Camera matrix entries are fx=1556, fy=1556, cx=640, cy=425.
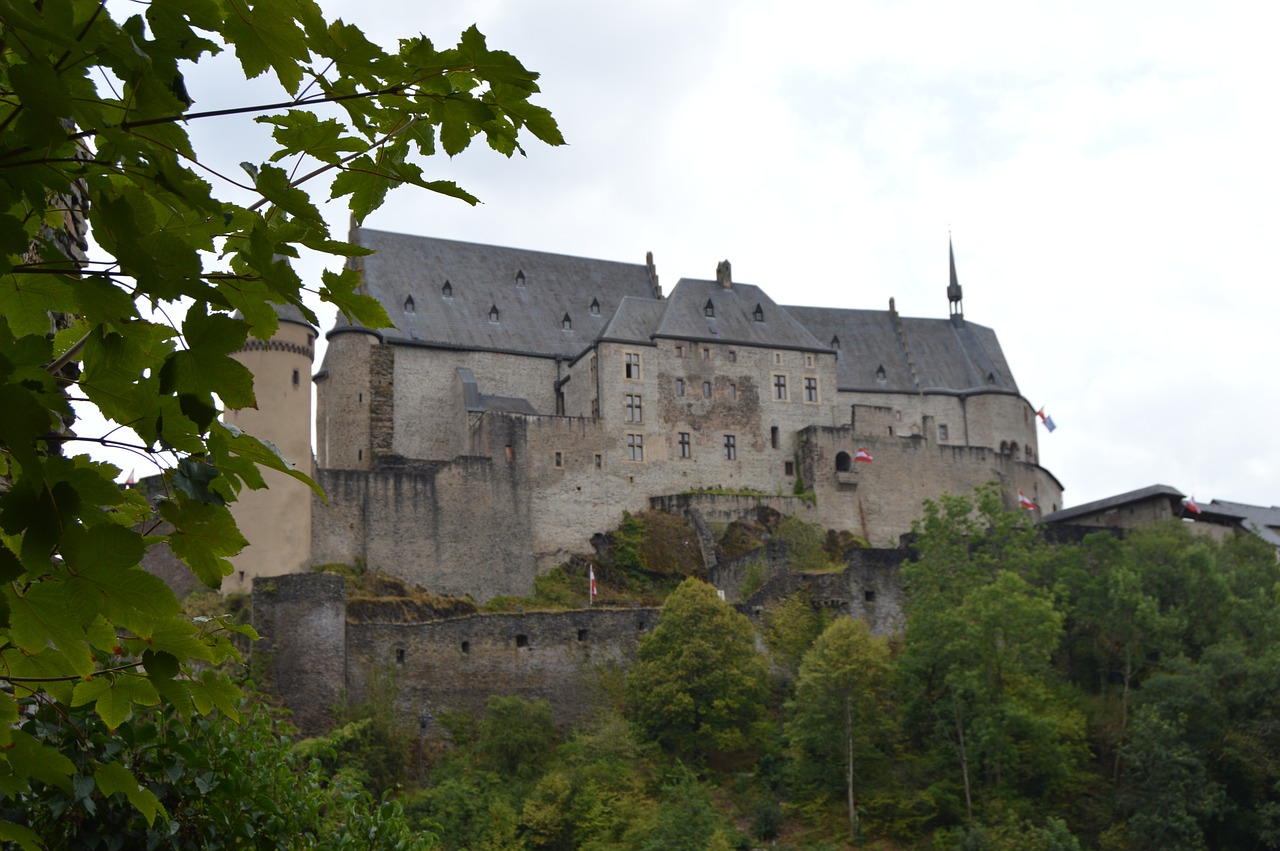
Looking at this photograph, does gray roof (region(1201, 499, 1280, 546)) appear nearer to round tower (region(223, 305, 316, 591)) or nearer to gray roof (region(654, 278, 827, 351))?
gray roof (region(654, 278, 827, 351))

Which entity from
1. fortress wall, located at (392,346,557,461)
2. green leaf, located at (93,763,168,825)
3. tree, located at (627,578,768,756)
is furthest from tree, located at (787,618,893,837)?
green leaf, located at (93,763,168,825)

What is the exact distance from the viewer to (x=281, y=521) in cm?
4262

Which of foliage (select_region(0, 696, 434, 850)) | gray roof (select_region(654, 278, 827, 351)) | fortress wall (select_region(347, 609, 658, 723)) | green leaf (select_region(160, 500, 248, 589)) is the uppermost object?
gray roof (select_region(654, 278, 827, 351))

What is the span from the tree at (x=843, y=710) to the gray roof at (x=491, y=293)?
20.4 meters

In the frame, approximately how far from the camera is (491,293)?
5716 centimetres

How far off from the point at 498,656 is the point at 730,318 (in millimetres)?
20323

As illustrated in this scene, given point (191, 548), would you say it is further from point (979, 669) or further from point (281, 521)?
point (281, 521)

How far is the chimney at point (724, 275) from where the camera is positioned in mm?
58094

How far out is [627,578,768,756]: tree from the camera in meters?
37.7

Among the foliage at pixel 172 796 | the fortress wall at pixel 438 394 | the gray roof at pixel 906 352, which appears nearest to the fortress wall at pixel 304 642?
the fortress wall at pixel 438 394

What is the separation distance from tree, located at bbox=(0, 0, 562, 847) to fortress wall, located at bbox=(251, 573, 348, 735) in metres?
33.4

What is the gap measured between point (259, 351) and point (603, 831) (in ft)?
59.9

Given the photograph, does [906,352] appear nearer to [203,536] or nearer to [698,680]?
[698,680]

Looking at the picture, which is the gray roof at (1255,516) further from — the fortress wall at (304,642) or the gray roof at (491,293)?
the fortress wall at (304,642)
